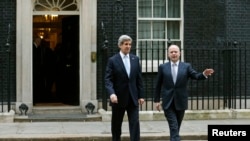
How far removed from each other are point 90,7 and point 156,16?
181 cm

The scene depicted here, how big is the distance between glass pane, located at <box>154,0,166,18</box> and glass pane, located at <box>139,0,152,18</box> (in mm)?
168

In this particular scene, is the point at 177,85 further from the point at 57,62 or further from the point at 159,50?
the point at 57,62

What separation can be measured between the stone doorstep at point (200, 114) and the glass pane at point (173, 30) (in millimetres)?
2374

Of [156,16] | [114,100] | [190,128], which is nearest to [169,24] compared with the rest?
[156,16]

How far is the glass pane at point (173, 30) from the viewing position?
1589cm

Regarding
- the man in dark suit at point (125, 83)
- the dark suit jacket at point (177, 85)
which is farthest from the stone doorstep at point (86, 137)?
the dark suit jacket at point (177, 85)

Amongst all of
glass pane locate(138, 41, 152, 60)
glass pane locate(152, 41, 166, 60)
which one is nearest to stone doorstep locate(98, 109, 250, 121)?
glass pane locate(138, 41, 152, 60)

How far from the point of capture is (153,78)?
610 inches

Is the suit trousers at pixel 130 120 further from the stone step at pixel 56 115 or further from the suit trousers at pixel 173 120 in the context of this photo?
the stone step at pixel 56 115

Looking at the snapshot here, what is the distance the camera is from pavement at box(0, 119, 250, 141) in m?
11.7

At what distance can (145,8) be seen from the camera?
15.7m

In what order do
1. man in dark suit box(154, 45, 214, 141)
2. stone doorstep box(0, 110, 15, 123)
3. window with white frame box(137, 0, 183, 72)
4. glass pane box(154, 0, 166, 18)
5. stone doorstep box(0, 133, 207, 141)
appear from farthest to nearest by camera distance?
1. glass pane box(154, 0, 166, 18)
2. window with white frame box(137, 0, 183, 72)
3. stone doorstep box(0, 110, 15, 123)
4. stone doorstep box(0, 133, 207, 141)
5. man in dark suit box(154, 45, 214, 141)

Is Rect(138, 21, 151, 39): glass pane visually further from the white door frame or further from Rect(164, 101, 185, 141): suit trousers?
Rect(164, 101, 185, 141): suit trousers

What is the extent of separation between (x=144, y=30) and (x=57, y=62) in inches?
103
